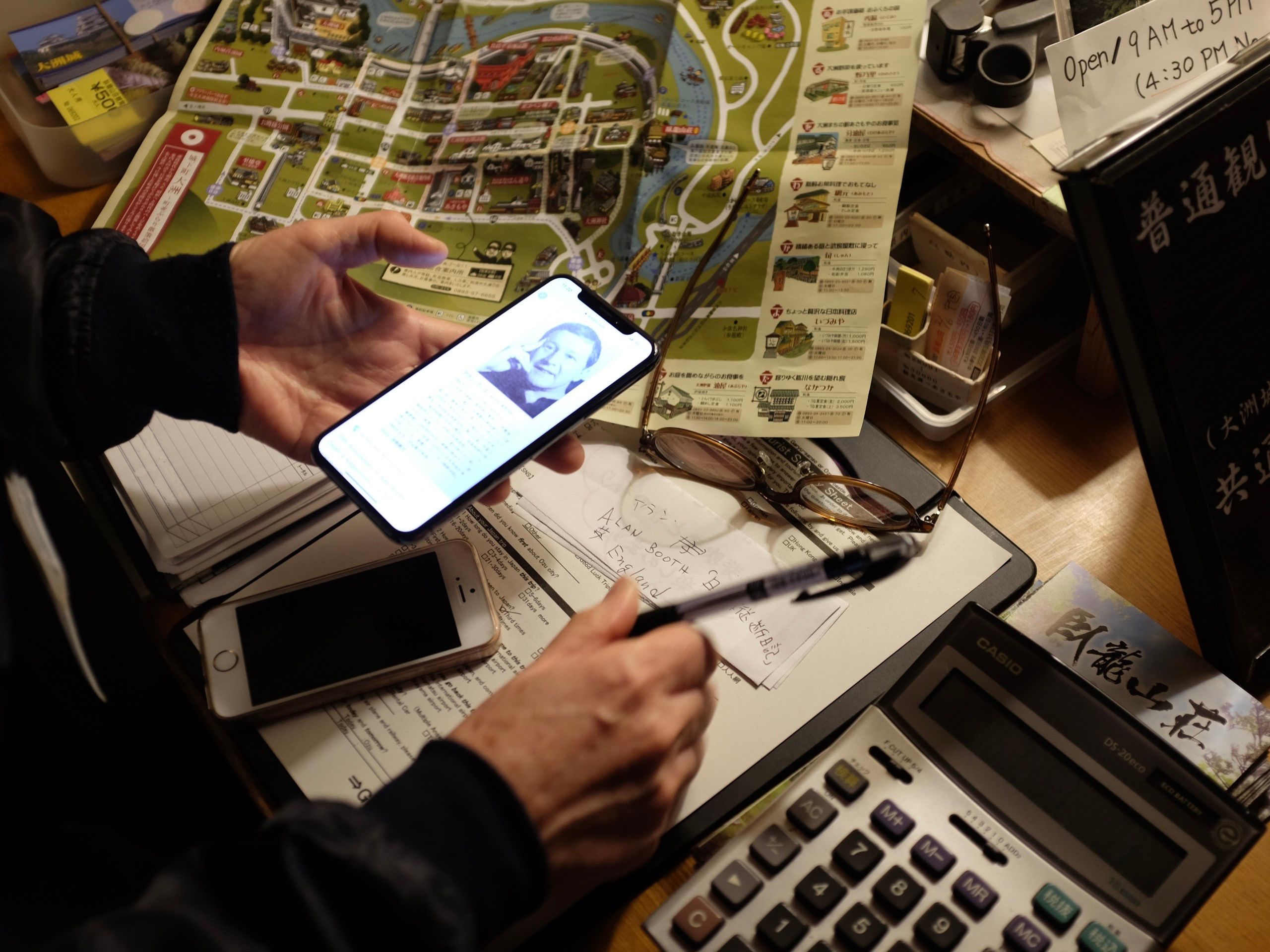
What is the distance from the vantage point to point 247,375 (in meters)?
0.59

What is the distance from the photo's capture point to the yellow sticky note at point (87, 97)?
2.49 feet

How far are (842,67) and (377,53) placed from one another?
412mm

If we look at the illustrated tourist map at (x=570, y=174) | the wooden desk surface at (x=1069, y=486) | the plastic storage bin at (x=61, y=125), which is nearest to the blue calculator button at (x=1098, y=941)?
the wooden desk surface at (x=1069, y=486)

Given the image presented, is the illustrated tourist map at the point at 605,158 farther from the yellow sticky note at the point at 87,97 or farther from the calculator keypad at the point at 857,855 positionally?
the calculator keypad at the point at 857,855

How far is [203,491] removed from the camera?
0.60 m

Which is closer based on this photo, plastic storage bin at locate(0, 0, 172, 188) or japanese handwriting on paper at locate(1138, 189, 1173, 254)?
japanese handwriting on paper at locate(1138, 189, 1173, 254)

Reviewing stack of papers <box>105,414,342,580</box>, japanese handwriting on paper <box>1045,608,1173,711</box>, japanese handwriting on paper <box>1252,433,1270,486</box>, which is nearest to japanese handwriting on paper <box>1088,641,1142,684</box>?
japanese handwriting on paper <box>1045,608,1173,711</box>

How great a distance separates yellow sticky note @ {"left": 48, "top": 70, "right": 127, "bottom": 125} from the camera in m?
0.76

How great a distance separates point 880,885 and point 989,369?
1.10 ft

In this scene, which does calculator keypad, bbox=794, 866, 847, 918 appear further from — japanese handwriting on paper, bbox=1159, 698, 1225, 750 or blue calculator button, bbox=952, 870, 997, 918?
japanese handwriting on paper, bbox=1159, 698, 1225, 750

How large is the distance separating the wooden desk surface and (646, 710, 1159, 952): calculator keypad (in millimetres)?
201

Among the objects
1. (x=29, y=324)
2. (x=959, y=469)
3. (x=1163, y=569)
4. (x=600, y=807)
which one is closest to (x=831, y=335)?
(x=959, y=469)

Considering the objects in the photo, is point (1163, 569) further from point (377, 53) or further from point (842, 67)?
point (377, 53)

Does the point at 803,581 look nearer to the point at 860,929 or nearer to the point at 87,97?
the point at 860,929
